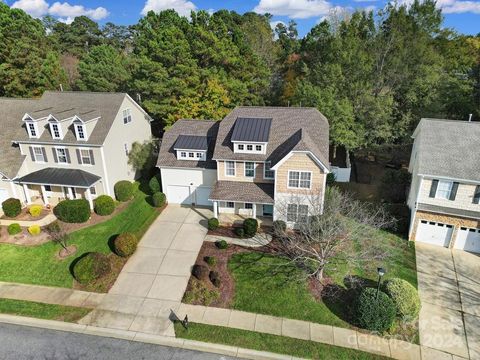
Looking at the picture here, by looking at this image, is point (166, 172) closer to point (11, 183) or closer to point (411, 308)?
point (11, 183)

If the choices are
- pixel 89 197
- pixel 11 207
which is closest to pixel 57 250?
pixel 89 197

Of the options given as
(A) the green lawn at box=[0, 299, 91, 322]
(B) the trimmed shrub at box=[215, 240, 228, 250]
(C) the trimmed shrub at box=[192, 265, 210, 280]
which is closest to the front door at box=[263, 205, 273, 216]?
(B) the trimmed shrub at box=[215, 240, 228, 250]

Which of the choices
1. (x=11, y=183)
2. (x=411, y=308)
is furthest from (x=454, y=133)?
(x=11, y=183)

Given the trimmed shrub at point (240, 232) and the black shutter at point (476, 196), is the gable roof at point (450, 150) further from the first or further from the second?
the trimmed shrub at point (240, 232)

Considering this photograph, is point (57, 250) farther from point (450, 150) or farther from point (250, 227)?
point (450, 150)

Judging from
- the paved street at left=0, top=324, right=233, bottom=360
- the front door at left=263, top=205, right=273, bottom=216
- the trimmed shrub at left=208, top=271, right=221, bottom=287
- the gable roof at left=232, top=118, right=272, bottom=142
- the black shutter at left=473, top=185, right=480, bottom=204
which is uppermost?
the gable roof at left=232, top=118, right=272, bottom=142

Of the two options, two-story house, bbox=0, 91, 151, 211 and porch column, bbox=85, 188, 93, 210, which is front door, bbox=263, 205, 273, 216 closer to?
two-story house, bbox=0, 91, 151, 211

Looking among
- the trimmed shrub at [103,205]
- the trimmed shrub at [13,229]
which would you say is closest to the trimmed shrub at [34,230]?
the trimmed shrub at [13,229]
